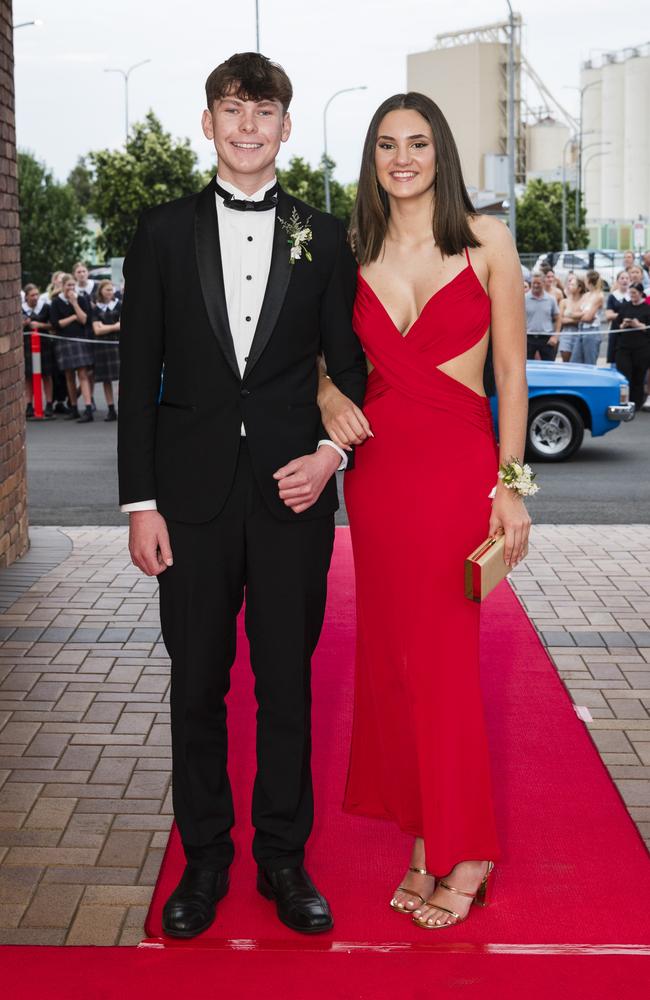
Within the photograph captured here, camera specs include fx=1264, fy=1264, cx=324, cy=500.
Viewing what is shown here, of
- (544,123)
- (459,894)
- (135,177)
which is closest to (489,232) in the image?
(459,894)

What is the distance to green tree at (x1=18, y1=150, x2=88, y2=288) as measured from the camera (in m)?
57.1

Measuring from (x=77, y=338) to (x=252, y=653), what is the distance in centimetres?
1430

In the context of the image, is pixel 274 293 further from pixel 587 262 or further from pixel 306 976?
pixel 587 262

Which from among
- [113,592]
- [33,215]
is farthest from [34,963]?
[33,215]

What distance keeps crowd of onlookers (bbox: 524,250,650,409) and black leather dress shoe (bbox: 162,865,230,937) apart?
13.8 metres

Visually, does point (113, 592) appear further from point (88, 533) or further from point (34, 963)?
point (34, 963)

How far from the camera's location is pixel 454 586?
3322 millimetres

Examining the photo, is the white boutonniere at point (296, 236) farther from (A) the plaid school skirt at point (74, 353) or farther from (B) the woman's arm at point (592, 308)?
(B) the woman's arm at point (592, 308)

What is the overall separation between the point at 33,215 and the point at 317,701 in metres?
56.5

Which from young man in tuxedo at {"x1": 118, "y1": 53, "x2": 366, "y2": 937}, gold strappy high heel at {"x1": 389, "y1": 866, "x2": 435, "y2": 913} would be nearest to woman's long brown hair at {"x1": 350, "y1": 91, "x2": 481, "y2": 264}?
young man in tuxedo at {"x1": 118, "y1": 53, "x2": 366, "y2": 937}

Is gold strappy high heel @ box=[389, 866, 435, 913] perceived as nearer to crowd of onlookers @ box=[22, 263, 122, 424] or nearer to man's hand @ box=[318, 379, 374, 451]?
man's hand @ box=[318, 379, 374, 451]

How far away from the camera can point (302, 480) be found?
3129 millimetres

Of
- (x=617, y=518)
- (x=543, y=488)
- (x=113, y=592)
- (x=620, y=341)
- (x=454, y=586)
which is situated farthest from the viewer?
(x=620, y=341)

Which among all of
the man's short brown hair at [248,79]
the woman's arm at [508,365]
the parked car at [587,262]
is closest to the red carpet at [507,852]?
the woman's arm at [508,365]
